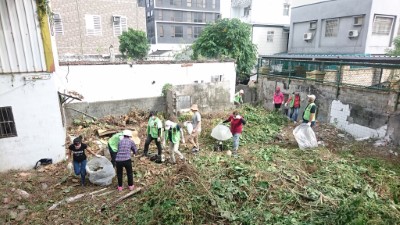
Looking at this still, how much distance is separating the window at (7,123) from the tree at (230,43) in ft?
44.5

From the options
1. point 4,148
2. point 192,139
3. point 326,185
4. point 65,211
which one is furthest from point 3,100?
point 326,185

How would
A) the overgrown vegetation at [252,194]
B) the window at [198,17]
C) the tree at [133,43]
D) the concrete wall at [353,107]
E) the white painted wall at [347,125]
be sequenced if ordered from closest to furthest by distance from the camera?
the overgrown vegetation at [252,194], the concrete wall at [353,107], the white painted wall at [347,125], the tree at [133,43], the window at [198,17]

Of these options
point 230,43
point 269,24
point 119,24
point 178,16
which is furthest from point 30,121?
point 178,16

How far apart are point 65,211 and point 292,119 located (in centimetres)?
932

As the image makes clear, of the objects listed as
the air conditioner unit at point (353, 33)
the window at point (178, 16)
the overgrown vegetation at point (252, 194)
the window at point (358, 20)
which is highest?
the window at point (178, 16)

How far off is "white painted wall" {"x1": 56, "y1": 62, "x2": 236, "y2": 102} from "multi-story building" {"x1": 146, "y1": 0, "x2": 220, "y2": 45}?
2615cm

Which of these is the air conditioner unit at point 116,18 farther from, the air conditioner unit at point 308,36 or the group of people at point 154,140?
the group of people at point 154,140

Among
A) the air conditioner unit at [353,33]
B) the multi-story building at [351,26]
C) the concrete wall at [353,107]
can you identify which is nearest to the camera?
the concrete wall at [353,107]

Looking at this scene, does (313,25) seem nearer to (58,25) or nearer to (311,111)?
(311,111)

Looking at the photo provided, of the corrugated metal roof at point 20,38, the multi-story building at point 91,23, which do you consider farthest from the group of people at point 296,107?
the multi-story building at point 91,23

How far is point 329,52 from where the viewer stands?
2012 centimetres

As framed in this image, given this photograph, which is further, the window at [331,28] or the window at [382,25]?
the window at [331,28]

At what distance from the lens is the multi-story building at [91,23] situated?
997 inches

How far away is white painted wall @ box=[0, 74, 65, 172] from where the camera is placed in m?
6.45
